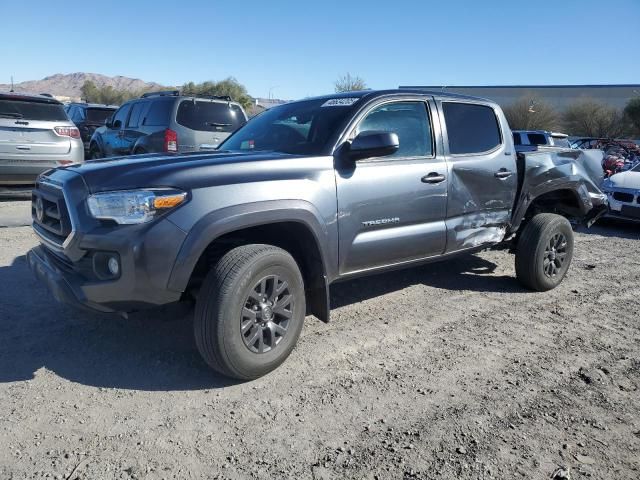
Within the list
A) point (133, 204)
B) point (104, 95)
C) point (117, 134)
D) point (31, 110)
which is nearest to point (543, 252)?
point (133, 204)

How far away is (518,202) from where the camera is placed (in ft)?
17.2

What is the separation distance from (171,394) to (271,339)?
696 millimetres

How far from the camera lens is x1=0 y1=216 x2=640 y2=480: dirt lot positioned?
257cm

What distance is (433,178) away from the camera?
4266mm

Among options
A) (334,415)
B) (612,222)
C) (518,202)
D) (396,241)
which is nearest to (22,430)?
(334,415)

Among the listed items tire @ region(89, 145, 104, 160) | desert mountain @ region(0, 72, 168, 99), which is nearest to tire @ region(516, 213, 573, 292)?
tire @ region(89, 145, 104, 160)

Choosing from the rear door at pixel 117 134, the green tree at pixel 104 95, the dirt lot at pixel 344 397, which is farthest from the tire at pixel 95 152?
the green tree at pixel 104 95

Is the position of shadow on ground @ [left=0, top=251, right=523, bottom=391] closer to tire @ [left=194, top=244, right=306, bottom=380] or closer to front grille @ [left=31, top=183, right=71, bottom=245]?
tire @ [left=194, top=244, right=306, bottom=380]

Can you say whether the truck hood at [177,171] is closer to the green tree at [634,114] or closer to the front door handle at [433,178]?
the front door handle at [433,178]

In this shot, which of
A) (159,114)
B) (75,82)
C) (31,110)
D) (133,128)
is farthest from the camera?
(75,82)

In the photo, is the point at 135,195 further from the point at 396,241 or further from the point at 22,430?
the point at 396,241

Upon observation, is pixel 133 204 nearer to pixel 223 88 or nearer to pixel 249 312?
pixel 249 312

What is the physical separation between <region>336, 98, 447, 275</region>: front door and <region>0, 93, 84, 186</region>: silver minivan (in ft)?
19.3

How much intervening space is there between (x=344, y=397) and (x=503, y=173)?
2.88m
